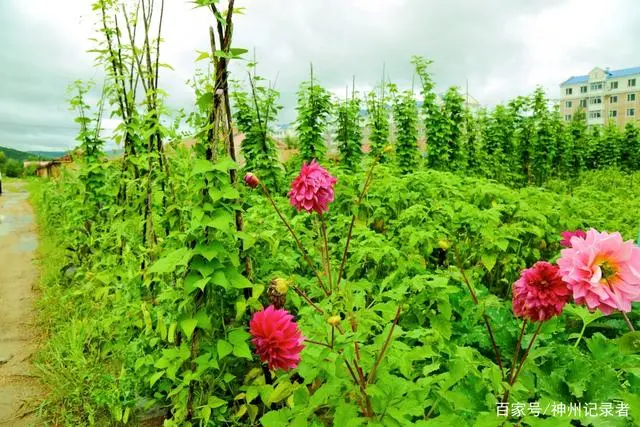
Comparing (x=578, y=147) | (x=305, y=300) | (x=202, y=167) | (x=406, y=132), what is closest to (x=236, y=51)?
(x=202, y=167)

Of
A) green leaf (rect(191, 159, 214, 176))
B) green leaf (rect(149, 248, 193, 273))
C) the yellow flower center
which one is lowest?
green leaf (rect(149, 248, 193, 273))

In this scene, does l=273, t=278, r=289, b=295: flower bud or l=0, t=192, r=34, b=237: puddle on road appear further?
l=0, t=192, r=34, b=237: puddle on road

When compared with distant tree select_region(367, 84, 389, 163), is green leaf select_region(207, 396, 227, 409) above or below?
below

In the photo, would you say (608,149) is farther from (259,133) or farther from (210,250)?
(210,250)

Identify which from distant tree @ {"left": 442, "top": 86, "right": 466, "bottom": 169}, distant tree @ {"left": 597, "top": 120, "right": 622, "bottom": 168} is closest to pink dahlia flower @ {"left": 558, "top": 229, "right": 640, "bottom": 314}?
distant tree @ {"left": 442, "top": 86, "right": 466, "bottom": 169}

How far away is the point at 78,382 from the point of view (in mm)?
2281

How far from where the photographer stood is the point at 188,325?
1.77 metres

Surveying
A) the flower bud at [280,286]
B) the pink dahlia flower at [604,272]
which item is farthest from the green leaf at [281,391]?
the pink dahlia flower at [604,272]

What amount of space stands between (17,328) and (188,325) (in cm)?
216

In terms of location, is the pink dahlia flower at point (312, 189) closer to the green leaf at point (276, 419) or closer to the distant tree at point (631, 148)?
the green leaf at point (276, 419)

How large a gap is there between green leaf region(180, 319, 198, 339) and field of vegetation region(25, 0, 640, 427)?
17 mm

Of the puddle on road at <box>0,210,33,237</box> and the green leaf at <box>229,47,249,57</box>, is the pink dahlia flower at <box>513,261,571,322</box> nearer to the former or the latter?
the green leaf at <box>229,47,249,57</box>

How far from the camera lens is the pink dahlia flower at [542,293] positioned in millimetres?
990

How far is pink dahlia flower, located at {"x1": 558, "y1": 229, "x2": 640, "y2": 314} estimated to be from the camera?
3.07 feet
